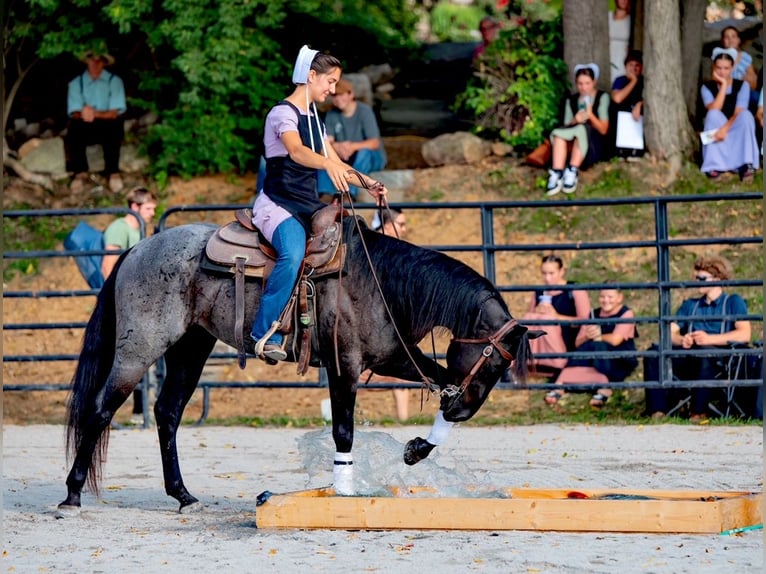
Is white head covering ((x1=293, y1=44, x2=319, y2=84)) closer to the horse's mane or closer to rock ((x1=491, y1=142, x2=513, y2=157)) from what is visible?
the horse's mane

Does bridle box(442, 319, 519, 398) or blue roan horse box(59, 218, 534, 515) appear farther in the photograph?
blue roan horse box(59, 218, 534, 515)

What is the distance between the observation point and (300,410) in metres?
13.4

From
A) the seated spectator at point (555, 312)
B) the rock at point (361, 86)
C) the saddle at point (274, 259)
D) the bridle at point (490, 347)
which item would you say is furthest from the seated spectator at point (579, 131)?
the bridle at point (490, 347)

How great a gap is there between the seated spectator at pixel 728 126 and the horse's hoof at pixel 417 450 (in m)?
8.56

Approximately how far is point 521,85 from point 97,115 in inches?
210

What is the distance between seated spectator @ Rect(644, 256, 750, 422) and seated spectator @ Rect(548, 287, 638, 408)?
31 centimetres

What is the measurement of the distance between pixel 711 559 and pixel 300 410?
7338 mm

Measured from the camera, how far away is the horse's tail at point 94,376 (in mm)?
8328

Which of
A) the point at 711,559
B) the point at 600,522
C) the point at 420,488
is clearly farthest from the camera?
the point at 420,488

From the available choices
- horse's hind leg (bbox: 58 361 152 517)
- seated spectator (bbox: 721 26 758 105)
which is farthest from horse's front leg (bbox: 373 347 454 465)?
seated spectator (bbox: 721 26 758 105)

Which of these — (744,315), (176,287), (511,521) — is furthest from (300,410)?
(511,521)

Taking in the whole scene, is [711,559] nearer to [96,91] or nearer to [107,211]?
[107,211]

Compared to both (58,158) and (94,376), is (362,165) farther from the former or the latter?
(94,376)

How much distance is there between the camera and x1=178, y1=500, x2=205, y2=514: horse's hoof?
8.12m
